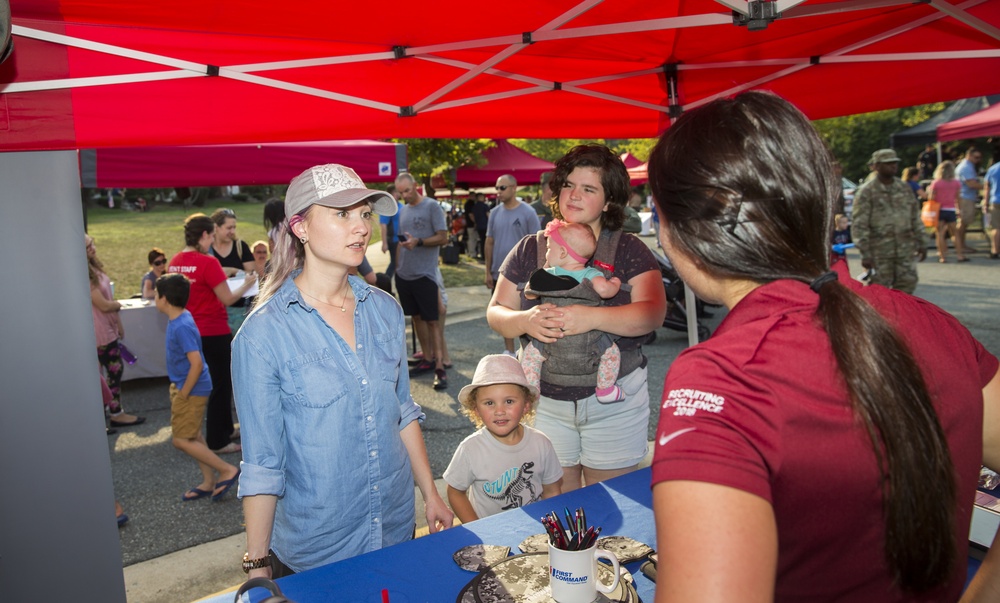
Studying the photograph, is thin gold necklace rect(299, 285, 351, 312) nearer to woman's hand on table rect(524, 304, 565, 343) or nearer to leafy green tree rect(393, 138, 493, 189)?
woman's hand on table rect(524, 304, 565, 343)

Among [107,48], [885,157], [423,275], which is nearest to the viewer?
[107,48]

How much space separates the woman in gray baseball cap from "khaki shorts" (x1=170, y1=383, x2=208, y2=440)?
8.77ft

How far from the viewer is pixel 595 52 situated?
3426 mm

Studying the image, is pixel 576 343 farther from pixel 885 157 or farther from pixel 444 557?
pixel 885 157

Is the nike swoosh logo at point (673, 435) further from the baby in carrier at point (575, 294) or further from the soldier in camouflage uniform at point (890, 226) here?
the soldier in camouflage uniform at point (890, 226)

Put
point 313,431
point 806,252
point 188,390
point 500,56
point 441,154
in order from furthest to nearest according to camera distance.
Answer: point 441,154
point 188,390
point 500,56
point 313,431
point 806,252

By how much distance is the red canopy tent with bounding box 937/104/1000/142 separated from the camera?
363 inches

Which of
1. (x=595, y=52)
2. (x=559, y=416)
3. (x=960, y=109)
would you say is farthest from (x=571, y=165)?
(x=960, y=109)

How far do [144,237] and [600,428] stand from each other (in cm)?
2550

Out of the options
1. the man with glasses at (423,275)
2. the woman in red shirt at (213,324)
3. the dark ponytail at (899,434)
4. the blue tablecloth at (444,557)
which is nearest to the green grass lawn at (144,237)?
the man with glasses at (423,275)

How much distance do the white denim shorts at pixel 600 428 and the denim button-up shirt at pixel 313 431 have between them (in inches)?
33.8

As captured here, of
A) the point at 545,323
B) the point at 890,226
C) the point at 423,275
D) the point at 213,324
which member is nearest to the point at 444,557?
the point at 545,323

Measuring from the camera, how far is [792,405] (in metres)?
0.90

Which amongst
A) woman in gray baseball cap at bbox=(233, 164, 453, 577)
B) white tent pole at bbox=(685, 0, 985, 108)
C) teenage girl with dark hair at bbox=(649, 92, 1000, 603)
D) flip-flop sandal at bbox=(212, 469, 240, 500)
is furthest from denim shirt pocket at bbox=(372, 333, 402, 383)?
flip-flop sandal at bbox=(212, 469, 240, 500)
